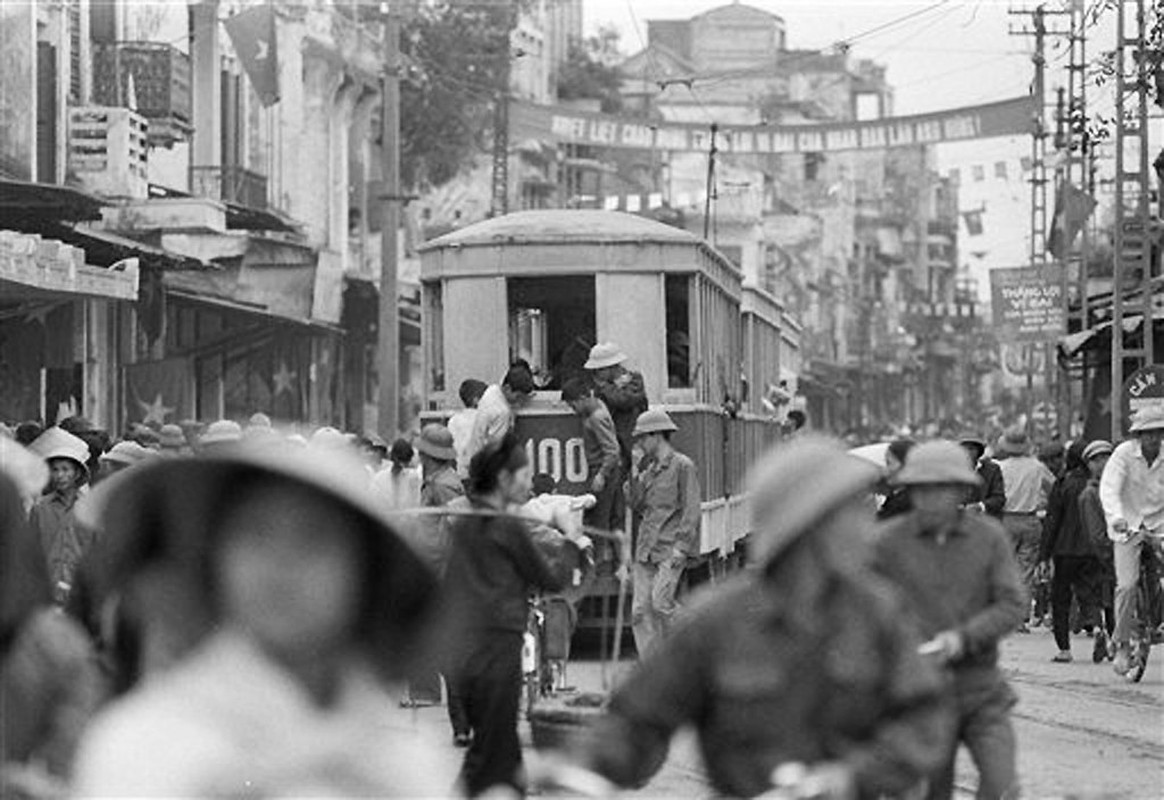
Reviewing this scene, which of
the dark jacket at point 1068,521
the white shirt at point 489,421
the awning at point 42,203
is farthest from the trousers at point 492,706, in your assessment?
the awning at point 42,203

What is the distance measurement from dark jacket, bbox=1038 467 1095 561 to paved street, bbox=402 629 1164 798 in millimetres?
792

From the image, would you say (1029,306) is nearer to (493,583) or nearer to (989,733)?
Result: (493,583)

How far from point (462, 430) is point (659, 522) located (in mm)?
2173

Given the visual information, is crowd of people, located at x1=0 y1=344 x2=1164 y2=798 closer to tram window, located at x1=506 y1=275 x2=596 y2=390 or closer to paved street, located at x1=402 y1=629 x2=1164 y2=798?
paved street, located at x1=402 y1=629 x2=1164 y2=798

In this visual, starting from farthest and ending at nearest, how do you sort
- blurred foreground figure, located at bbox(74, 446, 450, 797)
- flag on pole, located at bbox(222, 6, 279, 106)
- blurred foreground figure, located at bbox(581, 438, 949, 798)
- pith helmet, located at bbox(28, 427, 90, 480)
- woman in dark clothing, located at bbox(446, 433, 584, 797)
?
1. flag on pole, located at bbox(222, 6, 279, 106)
2. pith helmet, located at bbox(28, 427, 90, 480)
3. woman in dark clothing, located at bbox(446, 433, 584, 797)
4. blurred foreground figure, located at bbox(581, 438, 949, 798)
5. blurred foreground figure, located at bbox(74, 446, 450, 797)

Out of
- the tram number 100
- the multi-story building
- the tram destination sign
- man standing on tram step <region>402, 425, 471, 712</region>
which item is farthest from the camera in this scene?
the tram destination sign

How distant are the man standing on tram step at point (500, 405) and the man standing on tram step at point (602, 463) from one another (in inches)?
16.4

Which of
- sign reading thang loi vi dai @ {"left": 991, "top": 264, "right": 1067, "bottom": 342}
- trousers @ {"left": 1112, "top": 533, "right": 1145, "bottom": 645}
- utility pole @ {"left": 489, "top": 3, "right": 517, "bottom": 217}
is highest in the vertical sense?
utility pole @ {"left": 489, "top": 3, "right": 517, "bottom": 217}

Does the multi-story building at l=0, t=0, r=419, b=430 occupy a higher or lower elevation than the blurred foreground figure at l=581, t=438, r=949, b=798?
higher

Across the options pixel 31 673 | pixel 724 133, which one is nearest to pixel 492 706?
pixel 31 673

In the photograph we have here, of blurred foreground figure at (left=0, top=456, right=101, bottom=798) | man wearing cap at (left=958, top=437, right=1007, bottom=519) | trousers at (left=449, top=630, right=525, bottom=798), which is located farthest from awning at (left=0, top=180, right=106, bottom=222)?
blurred foreground figure at (left=0, top=456, right=101, bottom=798)

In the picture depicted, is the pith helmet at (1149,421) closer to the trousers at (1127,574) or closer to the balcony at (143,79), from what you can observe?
the trousers at (1127,574)

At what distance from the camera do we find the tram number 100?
2078 cm

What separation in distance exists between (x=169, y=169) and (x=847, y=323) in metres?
90.1
